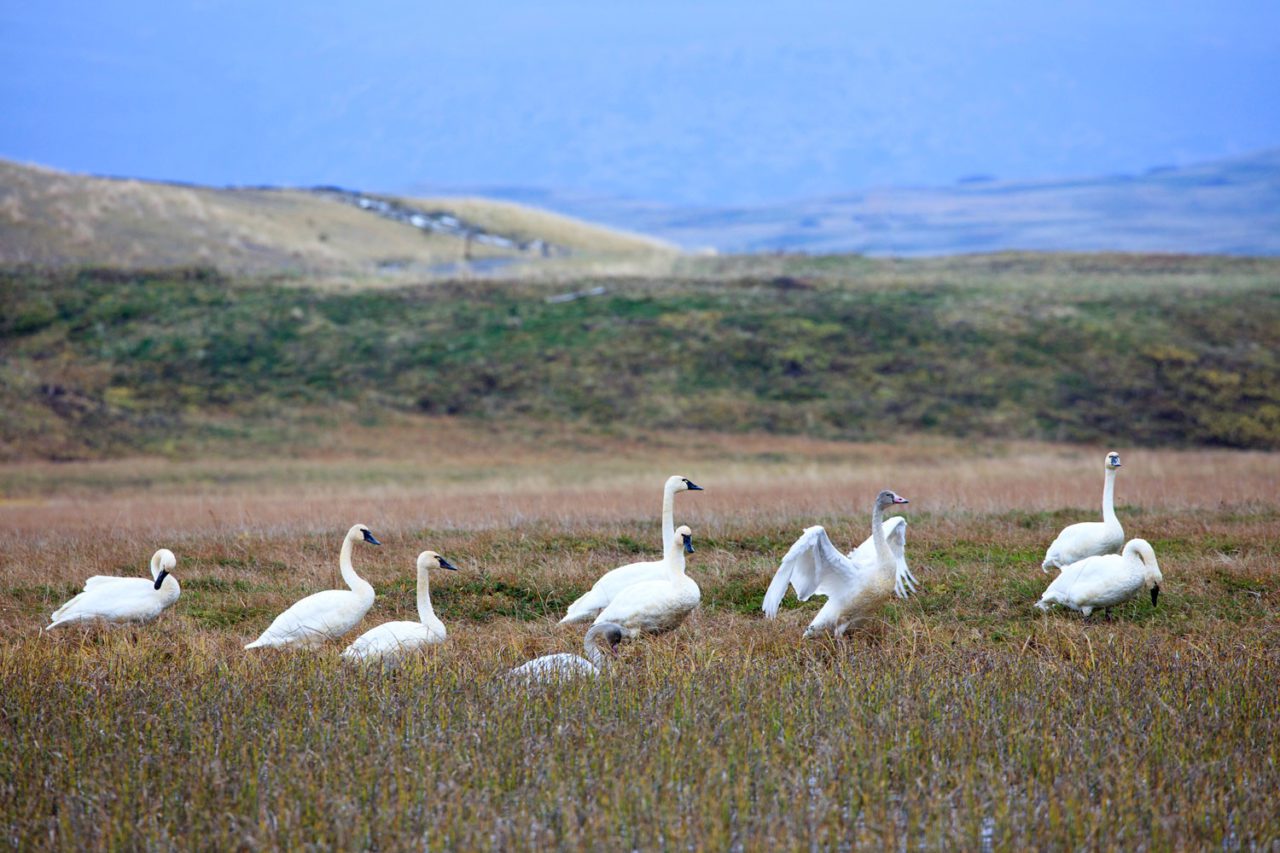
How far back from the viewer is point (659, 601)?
9.70m

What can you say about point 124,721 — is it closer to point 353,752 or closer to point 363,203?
point 353,752

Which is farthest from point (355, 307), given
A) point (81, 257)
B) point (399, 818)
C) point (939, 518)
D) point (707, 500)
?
point (399, 818)

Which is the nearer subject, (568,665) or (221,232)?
(568,665)

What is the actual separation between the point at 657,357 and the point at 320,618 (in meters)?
32.7

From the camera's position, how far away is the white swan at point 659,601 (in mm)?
Answer: 9719

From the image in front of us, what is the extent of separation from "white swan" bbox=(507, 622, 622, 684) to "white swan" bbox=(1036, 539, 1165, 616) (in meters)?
3.89

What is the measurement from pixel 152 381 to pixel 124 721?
35.7 metres

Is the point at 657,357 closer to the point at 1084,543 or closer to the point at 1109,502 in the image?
the point at 1109,502

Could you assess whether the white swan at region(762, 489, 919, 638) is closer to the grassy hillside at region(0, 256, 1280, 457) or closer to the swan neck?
the swan neck

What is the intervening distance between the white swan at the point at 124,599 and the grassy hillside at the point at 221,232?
4605 cm

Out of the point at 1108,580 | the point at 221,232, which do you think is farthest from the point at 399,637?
the point at 221,232

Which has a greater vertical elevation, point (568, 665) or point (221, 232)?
point (221, 232)

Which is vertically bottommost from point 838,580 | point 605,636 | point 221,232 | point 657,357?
point 605,636

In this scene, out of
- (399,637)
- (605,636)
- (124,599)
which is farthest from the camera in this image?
(124,599)
